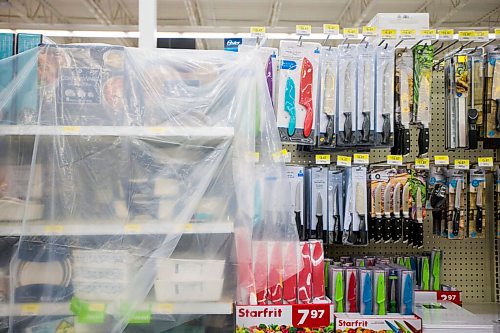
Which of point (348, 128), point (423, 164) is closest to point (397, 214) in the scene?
point (423, 164)

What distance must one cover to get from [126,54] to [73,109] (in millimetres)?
308

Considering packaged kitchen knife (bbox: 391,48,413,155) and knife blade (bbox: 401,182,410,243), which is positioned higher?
packaged kitchen knife (bbox: 391,48,413,155)

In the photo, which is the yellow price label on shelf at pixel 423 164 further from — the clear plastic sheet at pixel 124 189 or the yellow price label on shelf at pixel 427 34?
the clear plastic sheet at pixel 124 189

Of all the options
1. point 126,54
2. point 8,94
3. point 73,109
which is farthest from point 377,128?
point 8,94

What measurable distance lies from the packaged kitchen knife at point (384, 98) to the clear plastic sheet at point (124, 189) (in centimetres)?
89

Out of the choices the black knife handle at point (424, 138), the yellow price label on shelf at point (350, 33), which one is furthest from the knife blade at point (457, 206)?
the yellow price label on shelf at point (350, 33)

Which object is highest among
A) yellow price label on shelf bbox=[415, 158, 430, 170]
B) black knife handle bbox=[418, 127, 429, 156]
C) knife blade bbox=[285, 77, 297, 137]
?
knife blade bbox=[285, 77, 297, 137]

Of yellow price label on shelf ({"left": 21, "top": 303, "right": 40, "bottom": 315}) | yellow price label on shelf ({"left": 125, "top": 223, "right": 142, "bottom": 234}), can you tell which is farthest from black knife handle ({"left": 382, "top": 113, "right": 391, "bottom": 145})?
yellow price label on shelf ({"left": 21, "top": 303, "right": 40, "bottom": 315})

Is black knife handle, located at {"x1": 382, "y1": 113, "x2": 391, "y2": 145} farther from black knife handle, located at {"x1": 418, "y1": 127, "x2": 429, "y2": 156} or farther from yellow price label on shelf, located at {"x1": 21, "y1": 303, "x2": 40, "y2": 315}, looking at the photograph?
yellow price label on shelf, located at {"x1": 21, "y1": 303, "x2": 40, "y2": 315}

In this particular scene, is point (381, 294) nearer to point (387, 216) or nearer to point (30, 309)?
point (387, 216)

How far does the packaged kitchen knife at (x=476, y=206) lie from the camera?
9.41 ft

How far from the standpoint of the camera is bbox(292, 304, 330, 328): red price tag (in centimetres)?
214

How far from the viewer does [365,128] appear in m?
2.58

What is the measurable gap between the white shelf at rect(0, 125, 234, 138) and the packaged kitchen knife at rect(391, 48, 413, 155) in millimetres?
1177
